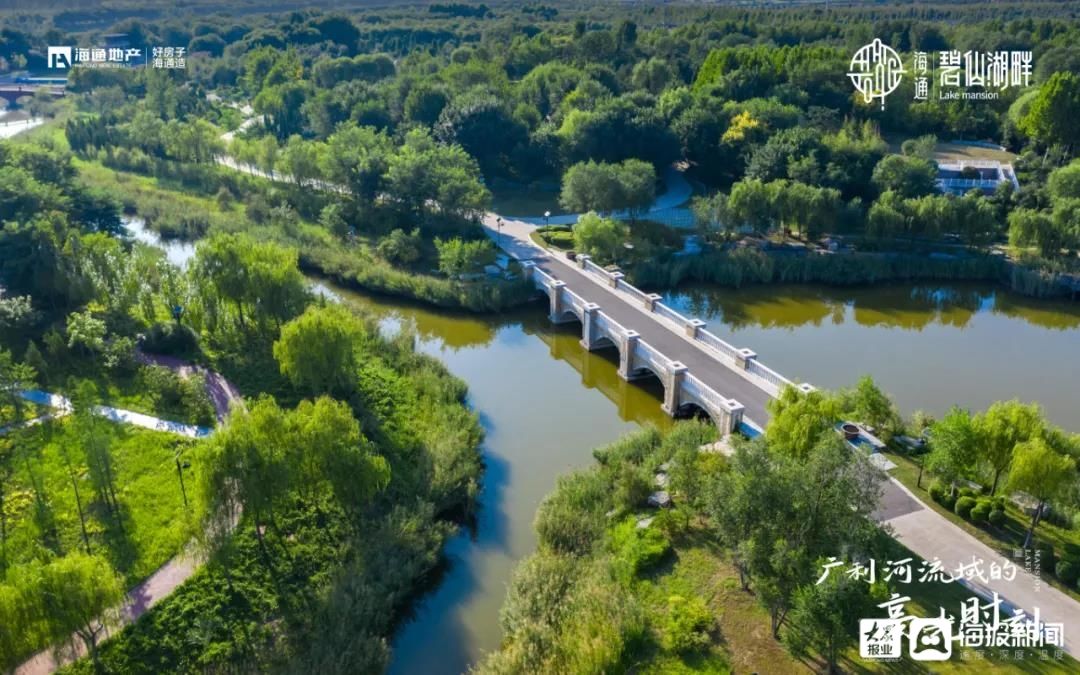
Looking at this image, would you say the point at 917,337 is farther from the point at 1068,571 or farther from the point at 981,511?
the point at 1068,571

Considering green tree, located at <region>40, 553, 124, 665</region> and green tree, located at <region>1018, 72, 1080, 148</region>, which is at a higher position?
green tree, located at <region>1018, 72, 1080, 148</region>

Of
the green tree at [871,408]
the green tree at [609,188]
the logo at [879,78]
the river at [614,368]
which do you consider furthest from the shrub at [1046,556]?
the logo at [879,78]

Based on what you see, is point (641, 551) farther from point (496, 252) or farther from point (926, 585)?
point (496, 252)

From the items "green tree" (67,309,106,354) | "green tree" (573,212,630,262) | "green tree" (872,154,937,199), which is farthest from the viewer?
"green tree" (872,154,937,199)

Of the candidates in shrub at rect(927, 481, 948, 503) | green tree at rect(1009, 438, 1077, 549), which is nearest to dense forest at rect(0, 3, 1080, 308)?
shrub at rect(927, 481, 948, 503)

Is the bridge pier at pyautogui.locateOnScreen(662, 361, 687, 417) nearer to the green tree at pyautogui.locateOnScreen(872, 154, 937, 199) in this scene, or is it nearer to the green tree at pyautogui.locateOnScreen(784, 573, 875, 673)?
the green tree at pyautogui.locateOnScreen(784, 573, 875, 673)
